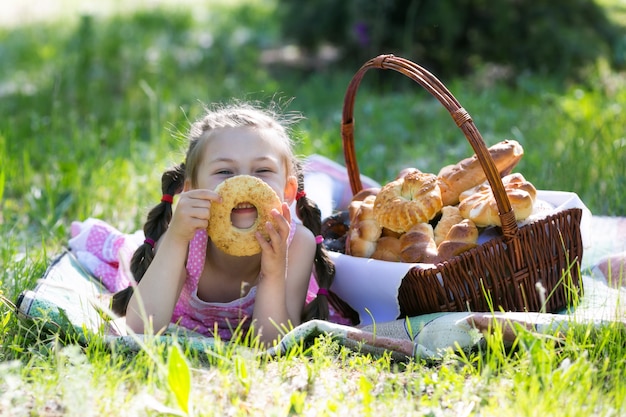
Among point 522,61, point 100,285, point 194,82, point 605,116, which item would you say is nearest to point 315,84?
point 194,82

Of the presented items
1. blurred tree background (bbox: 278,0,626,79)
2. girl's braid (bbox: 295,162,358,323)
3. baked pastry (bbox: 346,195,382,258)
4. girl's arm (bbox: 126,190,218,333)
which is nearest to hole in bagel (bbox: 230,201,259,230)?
girl's arm (bbox: 126,190,218,333)

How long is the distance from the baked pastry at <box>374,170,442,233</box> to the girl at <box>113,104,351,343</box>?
25 centimetres

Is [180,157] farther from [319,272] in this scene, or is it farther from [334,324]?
[334,324]

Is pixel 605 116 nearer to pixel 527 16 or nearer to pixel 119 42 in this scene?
pixel 527 16

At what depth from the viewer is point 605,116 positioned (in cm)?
493

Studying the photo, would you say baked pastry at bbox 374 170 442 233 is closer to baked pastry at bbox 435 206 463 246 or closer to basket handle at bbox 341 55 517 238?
baked pastry at bbox 435 206 463 246

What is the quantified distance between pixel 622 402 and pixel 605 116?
11.1 feet

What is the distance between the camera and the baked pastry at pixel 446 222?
8.81ft

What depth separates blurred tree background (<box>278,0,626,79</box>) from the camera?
6.00m

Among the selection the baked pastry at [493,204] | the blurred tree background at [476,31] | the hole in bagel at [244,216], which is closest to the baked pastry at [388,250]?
the baked pastry at [493,204]

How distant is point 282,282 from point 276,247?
0.45 feet

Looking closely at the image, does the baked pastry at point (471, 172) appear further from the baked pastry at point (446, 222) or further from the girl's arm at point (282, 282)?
the girl's arm at point (282, 282)

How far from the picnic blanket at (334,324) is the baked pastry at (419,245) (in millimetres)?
184

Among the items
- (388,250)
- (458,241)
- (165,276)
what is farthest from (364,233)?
(165,276)
